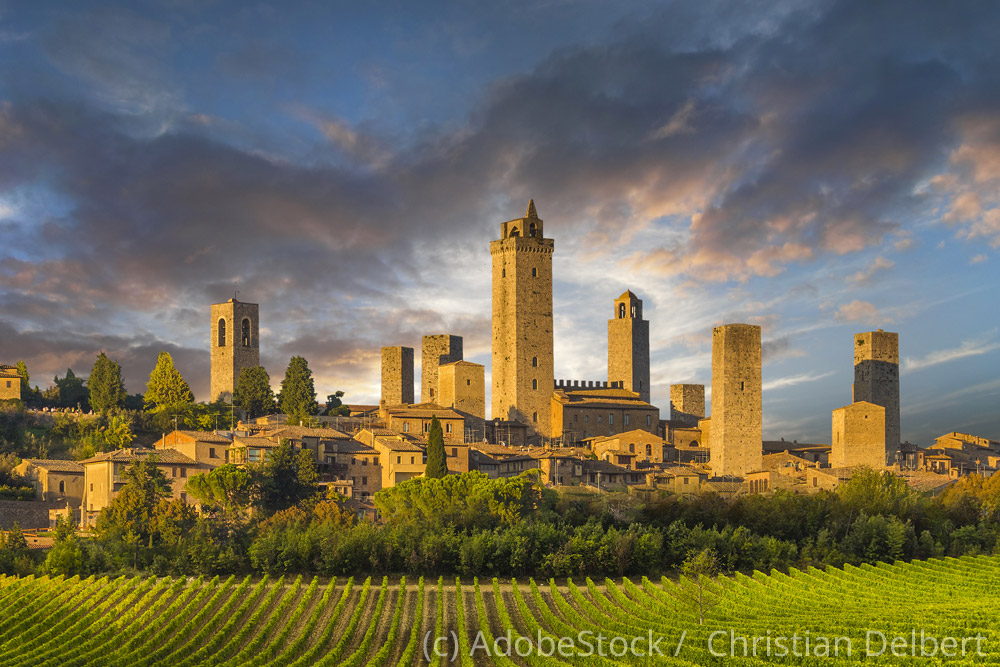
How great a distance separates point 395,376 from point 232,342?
36.7 ft

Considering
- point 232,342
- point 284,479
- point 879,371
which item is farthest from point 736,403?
point 232,342

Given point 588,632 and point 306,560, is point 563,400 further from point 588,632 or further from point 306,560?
point 588,632

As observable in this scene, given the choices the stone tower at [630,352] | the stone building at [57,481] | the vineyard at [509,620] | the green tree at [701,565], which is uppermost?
the stone tower at [630,352]

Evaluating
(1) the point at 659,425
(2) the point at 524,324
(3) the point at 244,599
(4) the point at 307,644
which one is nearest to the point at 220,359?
(2) the point at 524,324

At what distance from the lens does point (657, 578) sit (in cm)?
4356

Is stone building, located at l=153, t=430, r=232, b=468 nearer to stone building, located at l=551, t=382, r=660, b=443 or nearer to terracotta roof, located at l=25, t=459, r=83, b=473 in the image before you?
terracotta roof, located at l=25, t=459, r=83, b=473

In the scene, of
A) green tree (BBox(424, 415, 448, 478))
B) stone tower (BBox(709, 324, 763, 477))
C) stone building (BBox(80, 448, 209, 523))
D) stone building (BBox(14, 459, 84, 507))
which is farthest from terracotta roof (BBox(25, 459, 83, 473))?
stone tower (BBox(709, 324, 763, 477))

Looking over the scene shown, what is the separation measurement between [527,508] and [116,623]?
18803mm

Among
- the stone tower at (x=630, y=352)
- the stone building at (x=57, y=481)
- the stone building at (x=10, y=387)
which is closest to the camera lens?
the stone building at (x=57, y=481)

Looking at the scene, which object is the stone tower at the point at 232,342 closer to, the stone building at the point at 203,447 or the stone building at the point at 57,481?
the stone building at the point at 203,447

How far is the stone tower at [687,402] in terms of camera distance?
81000mm

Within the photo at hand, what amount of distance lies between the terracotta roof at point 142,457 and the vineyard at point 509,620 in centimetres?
828

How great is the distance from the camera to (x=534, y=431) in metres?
68.9

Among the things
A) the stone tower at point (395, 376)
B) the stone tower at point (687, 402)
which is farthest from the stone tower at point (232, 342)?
the stone tower at point (687, 402)
